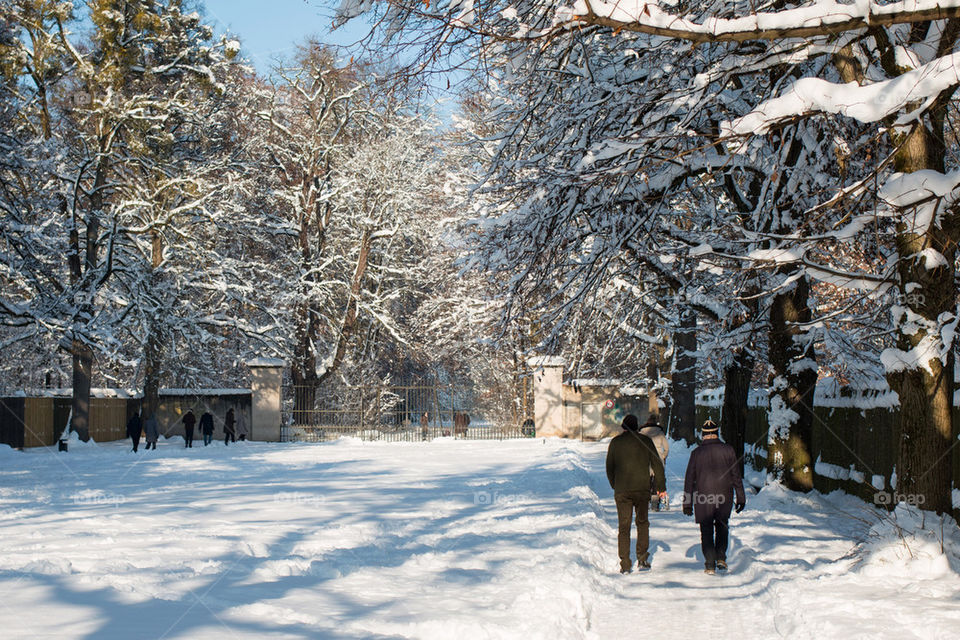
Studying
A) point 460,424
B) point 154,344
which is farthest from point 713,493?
point 460,424

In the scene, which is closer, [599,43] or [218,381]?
[599,43]

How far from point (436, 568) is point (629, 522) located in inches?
89.9

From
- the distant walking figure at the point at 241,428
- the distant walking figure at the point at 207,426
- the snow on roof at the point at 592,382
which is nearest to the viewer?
the distant walking figure at the point at 207,426

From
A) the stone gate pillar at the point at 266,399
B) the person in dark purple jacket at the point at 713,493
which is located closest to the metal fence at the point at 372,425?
the stone gate pillar at the point at 266,399

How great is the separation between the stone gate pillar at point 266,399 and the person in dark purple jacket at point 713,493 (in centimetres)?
2570

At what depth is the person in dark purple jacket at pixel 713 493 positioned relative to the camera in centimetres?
968

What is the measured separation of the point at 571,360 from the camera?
3428 centimetres

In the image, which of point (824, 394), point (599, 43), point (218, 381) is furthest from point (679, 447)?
point (218, 381)

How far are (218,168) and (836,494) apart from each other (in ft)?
77.2

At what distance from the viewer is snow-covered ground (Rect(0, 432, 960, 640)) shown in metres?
6.41

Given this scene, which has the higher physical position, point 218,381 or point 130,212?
point 130,212

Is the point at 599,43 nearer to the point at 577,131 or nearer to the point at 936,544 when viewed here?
the point at 577,131

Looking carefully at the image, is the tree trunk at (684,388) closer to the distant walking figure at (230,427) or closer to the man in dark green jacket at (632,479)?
the distant walking figure at (230,427)

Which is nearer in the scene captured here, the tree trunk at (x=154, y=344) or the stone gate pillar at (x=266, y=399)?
the tree trunk at (x=154, y=344)
